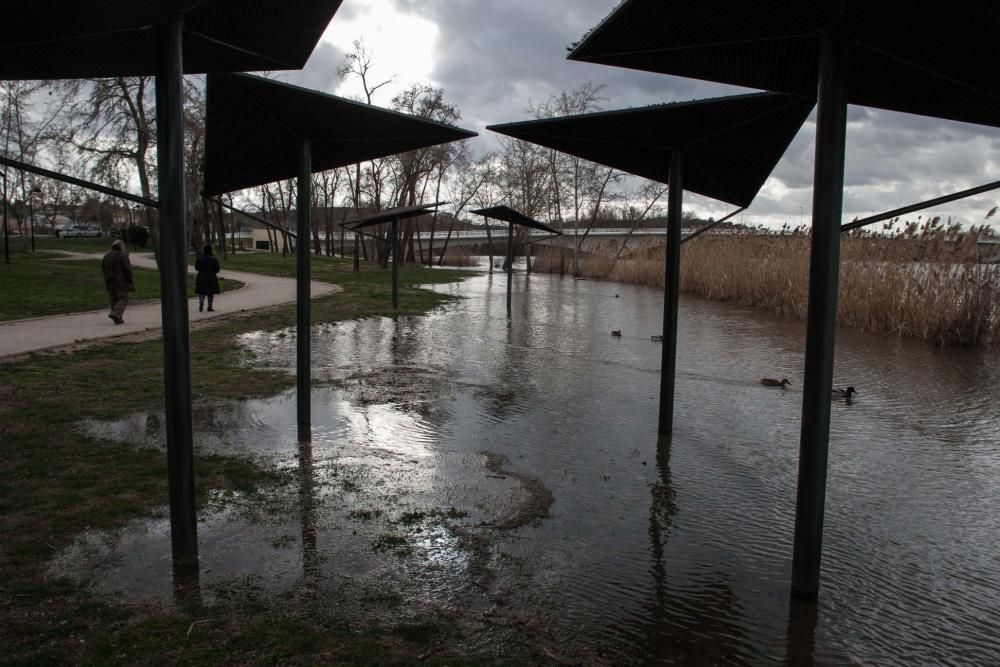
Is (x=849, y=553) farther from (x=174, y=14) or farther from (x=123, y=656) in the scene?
(x=174, y=14)

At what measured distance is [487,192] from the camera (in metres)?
61.3

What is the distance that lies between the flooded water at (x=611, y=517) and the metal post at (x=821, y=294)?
425 mm

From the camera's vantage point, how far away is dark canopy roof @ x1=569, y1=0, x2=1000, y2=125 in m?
3.12

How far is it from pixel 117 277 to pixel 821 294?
47.1 ft

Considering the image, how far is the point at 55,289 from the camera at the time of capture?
68.7ft

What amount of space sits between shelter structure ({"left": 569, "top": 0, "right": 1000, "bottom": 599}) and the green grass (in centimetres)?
1539

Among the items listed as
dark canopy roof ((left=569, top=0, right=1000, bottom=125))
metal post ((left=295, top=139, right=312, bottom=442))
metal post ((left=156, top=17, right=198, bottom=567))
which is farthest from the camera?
metal post ((left=295, top=139, right=312, bottom=442))

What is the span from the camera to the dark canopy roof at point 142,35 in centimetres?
312

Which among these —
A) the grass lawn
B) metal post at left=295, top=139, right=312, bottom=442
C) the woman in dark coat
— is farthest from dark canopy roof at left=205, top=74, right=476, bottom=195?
the woman in dark coat

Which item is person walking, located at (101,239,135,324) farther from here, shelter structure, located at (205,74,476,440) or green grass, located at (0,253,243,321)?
shelter structure, located at (205,74,476,440)

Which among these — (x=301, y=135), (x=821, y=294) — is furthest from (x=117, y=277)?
(x=821, y=294)

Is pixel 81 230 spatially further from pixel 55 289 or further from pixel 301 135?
pixel 301 135

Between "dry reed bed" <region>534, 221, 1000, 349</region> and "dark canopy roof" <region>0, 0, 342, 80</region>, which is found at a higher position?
"dark canopy roof" <region>0, 0, 342, 80</region>

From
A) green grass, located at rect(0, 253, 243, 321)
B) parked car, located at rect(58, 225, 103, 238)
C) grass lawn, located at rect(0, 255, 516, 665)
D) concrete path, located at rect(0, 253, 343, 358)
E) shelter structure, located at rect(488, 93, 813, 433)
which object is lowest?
grass lawn, located at rect(0, 255, 516, 665)
